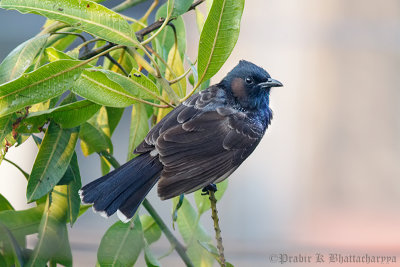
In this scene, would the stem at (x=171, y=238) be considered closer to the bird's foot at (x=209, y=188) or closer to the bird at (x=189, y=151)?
the bird at (x=189, y=151)

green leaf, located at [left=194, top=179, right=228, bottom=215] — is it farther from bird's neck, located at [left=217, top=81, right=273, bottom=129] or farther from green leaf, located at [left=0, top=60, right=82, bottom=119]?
green leaf, located at [left=0, top=60, right=82, bottom=119]

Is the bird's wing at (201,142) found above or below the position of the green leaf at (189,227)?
above

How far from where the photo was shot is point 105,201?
5.39 ft

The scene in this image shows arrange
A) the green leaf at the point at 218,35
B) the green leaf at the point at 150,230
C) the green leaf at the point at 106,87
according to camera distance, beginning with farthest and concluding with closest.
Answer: the green leaf at the point at 150,230
the green leaf at the point at 106,87
the green leaf at the point at 218,35

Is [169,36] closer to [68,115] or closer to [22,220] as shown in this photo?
[68,115]

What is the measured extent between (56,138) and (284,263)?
129 centimetres

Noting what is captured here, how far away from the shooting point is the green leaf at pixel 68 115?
5.05 feet

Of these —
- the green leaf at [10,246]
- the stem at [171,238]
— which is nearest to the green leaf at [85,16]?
the stem at [171,238]

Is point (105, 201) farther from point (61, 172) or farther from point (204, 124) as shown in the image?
point (204, 124)

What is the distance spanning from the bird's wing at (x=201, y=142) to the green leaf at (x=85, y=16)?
326mm

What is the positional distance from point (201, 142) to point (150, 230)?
1.04 ft

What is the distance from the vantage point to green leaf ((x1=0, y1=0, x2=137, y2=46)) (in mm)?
1395

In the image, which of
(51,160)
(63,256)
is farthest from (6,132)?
(63,256)

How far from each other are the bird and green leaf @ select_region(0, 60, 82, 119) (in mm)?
319
